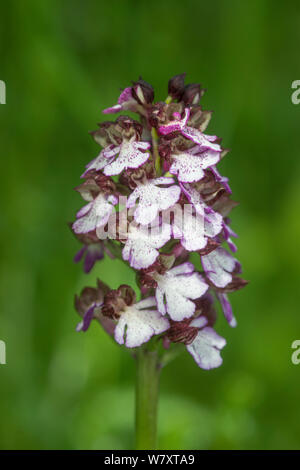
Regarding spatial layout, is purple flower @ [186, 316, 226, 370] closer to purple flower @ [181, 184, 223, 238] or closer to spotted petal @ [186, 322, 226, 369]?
spotted petal @ [186, 322, 226, 369]

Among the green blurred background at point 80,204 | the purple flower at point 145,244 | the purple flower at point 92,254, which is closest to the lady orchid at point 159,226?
the purple flower at point 145,244

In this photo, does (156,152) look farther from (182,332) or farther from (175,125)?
(182,332)

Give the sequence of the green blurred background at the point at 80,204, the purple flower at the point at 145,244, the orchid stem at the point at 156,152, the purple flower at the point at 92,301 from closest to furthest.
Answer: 1. the purple flower at the point at 145,244
2. the orchid stem at the point at 156,152
3. the purple flower at the point at 92,301
4. the green blurred background at the point at 80,204

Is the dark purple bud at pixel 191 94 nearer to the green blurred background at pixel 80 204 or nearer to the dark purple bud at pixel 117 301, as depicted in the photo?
the dark purple bud at pixel 117 301

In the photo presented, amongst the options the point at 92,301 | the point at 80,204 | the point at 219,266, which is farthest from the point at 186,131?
the point at 80,204
